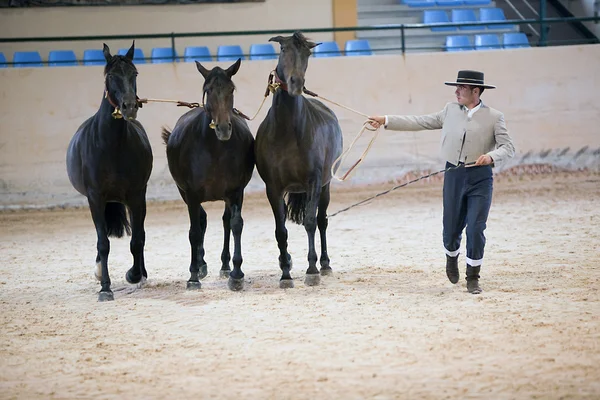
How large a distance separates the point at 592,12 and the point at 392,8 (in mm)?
4088

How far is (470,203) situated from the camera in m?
6.20

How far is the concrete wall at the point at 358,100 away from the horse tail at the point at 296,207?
192 inches

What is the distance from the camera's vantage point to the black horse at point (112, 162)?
640cm

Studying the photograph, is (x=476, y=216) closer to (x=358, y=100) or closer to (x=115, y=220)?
(x=115, y=220)

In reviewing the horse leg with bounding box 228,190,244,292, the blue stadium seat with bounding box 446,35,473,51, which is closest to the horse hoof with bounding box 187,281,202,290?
the horse leg with bounding box 228,190,244,292

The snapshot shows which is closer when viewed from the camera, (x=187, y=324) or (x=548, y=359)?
(x=548, y=359)

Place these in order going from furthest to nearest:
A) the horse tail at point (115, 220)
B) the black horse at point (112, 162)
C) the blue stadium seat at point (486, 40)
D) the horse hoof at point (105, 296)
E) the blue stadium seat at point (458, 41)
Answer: the blue stadium seat at point (486, 40) < the blue stadium seat at point (458, 41) < the horse tail at point (115, 220) < the horse hoof at point (105, 296) < the black horse at point (112, 162)

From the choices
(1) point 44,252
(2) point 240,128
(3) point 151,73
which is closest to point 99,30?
(3) point 151,73

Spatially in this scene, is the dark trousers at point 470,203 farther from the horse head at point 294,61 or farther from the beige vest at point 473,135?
the horse head at point 294,61

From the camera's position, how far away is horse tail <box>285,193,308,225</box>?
7.72 meters

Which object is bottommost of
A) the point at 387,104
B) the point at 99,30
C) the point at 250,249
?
the point at 250,249

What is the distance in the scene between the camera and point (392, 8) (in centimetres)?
1589

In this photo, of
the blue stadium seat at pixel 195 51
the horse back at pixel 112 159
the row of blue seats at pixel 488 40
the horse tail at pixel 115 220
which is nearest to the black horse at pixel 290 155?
the horse back at pixel 112 159

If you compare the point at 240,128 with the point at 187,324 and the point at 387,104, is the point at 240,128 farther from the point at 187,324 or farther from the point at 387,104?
the point at 387,104
